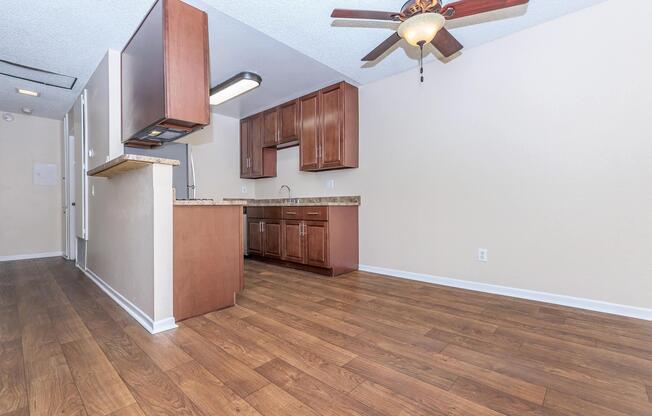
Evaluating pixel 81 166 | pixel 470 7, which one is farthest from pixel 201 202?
pixel 81 166

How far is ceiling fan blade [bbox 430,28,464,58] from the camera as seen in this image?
6.80 feet

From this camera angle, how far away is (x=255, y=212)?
442 centimetres

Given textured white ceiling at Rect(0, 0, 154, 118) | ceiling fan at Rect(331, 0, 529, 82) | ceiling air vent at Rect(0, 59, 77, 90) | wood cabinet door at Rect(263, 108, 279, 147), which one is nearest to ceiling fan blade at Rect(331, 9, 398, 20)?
ceiling fan at Rect(331, 0, 529, 82)

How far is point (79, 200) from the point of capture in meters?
3.93

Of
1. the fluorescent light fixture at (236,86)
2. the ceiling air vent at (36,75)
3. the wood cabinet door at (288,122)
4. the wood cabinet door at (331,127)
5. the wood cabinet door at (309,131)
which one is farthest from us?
the wood cabinet door at (288,122)

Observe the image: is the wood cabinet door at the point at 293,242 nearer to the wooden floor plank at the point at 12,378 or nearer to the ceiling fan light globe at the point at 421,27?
the ceiling fan light globe at the point at 421,27

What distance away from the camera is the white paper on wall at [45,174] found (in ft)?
15.6

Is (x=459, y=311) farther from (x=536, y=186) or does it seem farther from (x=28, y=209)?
(x=28, y=209)

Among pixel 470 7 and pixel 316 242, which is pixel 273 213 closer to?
pixel 316 242

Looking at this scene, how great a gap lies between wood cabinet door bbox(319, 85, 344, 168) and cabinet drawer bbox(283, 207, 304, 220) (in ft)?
2.14

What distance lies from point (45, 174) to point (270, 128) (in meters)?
3.83

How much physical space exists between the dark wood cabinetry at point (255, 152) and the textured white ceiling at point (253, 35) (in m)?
1.21

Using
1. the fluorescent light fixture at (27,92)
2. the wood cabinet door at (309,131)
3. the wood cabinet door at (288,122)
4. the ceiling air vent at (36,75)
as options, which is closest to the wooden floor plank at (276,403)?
the wood cabinet door at (309,131)

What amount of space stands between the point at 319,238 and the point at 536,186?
2.21m
